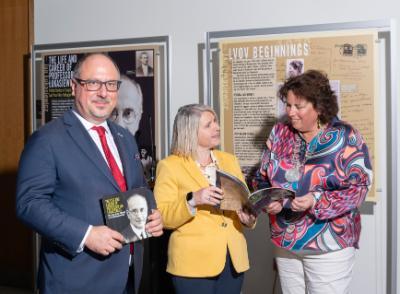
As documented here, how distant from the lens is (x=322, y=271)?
2.25 metres

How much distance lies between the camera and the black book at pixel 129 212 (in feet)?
5.99

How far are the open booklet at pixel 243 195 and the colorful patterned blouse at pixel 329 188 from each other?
0.15 metres

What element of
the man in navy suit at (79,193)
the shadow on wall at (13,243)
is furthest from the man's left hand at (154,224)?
the shadow on wall at (13,243)

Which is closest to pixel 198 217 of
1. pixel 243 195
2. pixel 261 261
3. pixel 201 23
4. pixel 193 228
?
pixel 193 228

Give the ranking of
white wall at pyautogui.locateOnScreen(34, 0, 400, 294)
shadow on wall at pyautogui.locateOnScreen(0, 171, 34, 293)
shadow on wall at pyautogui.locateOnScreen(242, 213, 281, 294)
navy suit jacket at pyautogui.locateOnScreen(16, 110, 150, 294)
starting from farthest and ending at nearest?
shadow on wall at pyautogui.locateOnScreen(0, 171, 34, 293), shadow on wall at pyautogui.locateOnScreen(242, 213, 281, 294), white wall at pyautogui.locateOnScreen(34, 0, 400, 294), navy suit jacket at pyautogui.locateOnScreen(16, 110, 150, 294)

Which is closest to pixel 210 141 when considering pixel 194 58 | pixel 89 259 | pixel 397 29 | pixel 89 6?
pixel 89 259

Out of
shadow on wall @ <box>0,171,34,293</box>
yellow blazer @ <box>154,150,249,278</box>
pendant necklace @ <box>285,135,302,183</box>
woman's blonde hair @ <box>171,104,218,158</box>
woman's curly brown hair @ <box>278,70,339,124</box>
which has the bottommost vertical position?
shadow on wall @ <box>0,171,34,293</box>

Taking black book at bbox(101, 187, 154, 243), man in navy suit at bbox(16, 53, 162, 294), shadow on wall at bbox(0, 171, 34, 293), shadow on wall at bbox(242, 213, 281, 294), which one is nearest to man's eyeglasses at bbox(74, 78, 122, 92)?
man in navy suit at bbox(16, 53, 162, 294)

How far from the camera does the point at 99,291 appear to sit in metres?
1.89

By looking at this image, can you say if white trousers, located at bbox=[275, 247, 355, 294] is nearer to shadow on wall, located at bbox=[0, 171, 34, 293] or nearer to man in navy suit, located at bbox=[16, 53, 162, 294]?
man in navy suit, located at bbox=[16, 53, 162, 294]

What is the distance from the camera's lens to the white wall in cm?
300

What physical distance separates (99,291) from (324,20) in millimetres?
2171

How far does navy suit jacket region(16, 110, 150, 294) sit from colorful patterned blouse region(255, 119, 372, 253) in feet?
2.76

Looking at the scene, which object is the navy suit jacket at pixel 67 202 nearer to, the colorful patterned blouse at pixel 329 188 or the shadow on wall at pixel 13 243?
the colorful patterned blouse at pixel 329 188
